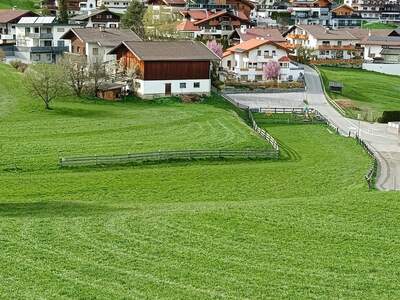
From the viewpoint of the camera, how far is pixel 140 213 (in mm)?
24266

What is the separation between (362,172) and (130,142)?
12514 mm

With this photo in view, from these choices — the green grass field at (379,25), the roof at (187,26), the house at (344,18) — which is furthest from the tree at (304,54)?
the green grass field at (379,25)

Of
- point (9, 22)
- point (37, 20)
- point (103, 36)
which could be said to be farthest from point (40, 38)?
point (103, 36)

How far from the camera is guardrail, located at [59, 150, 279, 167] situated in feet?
111

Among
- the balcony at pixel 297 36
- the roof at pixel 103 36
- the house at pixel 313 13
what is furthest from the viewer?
the house at pixel 313 13

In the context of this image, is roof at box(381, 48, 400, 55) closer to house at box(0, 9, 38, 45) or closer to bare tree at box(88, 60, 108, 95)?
house at box(0, 9, 38, 45)

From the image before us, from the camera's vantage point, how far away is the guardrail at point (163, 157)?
33906mm

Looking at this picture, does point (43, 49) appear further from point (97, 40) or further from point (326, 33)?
point (326, 33)

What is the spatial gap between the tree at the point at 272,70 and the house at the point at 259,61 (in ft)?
2.15

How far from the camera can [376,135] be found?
47188 millimetres

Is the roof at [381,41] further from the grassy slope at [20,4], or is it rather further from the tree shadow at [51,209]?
the tree shadow at [51,209]

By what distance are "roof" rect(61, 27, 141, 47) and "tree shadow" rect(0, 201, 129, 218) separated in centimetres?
3523

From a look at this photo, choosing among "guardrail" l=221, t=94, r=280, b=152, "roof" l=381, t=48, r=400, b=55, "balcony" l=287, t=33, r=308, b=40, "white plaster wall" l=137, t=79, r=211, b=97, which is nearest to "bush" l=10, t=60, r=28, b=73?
"white plaster wall" l=137, t=79, r=211, b=97

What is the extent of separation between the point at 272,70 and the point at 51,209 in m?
43.9
